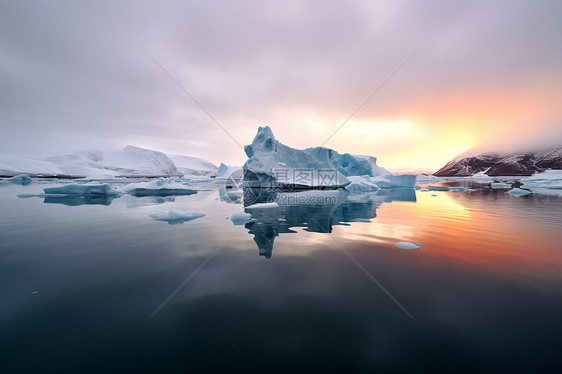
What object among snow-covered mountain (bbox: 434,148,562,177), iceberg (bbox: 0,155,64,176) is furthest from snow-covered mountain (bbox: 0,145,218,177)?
snow-covered mountain (bbox: 434,148,562,177)

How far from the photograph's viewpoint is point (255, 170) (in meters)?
22.3

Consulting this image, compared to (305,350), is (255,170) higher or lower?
higher

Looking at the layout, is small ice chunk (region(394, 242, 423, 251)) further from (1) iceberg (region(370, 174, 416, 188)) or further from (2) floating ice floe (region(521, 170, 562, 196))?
(2) floating ice floe (region(521, 170, 562, 196))

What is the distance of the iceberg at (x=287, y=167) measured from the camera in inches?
885

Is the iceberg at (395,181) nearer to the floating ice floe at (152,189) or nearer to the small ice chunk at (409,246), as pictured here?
the floating ice floe at (152,189)

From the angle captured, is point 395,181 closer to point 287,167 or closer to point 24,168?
point 287,167

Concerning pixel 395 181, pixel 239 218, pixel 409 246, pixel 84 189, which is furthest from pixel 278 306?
pixel 395 181

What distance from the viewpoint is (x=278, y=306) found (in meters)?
2.30

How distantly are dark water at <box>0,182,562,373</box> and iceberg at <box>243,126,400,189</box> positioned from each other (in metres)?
18.1

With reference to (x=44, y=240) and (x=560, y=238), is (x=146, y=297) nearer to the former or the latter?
(x=44, y=240)

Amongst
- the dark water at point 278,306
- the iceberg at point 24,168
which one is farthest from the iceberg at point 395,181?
the iceberg at point 24,168

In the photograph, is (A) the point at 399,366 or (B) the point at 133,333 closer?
(A) the point at 399,366

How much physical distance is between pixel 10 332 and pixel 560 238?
8.83m

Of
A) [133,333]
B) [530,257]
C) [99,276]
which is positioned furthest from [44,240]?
[530,257]
